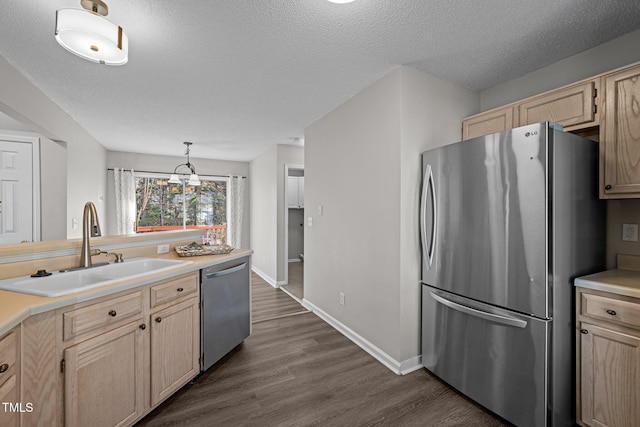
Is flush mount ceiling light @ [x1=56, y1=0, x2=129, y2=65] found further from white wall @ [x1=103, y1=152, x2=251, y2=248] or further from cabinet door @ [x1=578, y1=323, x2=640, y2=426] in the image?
white wall @ [x1=103, y1=152, x2=251, y2=248]

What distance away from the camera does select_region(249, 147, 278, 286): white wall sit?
16.0ft

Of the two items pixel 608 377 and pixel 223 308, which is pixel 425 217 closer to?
pixel 608 377

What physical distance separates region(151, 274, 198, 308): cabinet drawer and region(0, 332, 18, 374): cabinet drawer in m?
0.64

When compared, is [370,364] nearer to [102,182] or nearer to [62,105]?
[62,105]

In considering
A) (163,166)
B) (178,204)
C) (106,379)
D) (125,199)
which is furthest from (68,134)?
(106,379)

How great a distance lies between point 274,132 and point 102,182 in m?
3.44

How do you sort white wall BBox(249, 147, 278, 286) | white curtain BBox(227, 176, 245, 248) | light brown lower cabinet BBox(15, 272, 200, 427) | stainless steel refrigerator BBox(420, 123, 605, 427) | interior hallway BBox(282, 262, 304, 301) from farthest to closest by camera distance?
1. white curtain BBox(227, 176, 245, 248)
2. white wall BBox(249, 147, 278, 286)
3. interior hallway BBox(282, 262, 304, 301)
4. stainless steel refrigerator BBox(420, 123, 605, 427)
5. light brown lower cabinet BBox(15, 272, 200, 427)

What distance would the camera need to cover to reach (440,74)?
2.38 meters

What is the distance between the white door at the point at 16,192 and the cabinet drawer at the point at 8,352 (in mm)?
2582

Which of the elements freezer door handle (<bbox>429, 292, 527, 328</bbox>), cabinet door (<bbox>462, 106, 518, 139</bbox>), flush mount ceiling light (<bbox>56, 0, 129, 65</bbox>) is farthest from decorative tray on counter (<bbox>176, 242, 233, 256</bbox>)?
cabinet door (<bbox>462, 106, 518, 139</bbox>)

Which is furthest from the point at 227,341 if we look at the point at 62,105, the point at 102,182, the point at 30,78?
the point at 102,182

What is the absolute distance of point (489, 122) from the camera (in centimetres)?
234

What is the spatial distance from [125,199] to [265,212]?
9.05 ft

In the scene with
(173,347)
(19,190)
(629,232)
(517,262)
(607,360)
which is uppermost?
(19,190)
